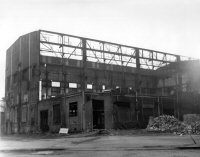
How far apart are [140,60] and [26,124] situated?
22.0m

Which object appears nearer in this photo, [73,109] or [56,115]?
[73,109]

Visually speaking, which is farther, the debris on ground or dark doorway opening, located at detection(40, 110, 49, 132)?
dark doorway opening, located at detection(40, 110, 49, 132)

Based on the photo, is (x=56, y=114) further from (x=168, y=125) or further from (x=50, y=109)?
(x=168, y=125)

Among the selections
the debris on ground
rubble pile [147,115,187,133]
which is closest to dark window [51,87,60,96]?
the debris on ground

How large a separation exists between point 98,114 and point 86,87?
12.5 meters

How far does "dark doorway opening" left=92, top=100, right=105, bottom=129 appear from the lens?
3403 centimetres

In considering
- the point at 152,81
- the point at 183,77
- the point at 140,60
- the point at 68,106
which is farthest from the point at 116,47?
the point at 68,106

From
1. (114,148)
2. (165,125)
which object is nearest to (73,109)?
(165,125)

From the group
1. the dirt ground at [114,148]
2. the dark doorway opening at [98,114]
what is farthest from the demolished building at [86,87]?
the dirt ground at [114,148]

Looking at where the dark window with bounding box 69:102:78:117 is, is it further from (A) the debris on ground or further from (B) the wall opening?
(A) the debris on ground

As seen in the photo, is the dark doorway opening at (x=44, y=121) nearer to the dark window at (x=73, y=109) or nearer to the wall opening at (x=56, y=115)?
the wall opening at (x=56, y=115)

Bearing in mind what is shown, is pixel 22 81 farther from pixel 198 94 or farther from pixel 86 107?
pixel 198 94

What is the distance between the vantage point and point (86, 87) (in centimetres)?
4638

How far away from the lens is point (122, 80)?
165 feet
